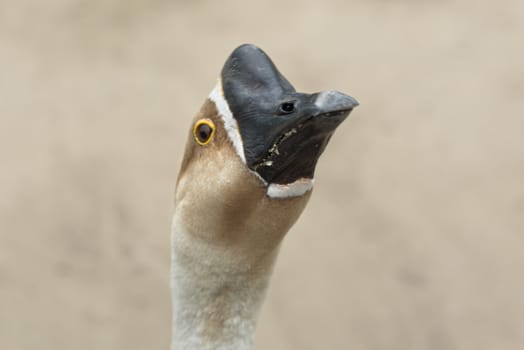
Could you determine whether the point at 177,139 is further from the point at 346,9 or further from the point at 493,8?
the point at 493,8

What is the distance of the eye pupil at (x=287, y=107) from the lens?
4.16 feet

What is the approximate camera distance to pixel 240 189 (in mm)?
1335

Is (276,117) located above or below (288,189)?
above

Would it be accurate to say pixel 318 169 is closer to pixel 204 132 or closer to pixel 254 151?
pixel 204 132

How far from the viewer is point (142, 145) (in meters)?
3.73

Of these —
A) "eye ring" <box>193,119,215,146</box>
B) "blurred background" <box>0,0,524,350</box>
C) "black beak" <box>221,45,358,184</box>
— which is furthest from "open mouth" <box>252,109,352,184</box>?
"blurred background" <box>0,0,524,350</box>

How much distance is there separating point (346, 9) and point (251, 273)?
326cm

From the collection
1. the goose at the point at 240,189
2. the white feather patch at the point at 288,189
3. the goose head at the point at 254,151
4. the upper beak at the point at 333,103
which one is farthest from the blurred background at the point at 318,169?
the upper beak at the point at 333,103

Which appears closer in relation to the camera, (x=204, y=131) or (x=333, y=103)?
(x=333, y=103)

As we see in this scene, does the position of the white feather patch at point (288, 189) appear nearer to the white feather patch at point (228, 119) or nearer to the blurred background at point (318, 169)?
the white feather patch at point (228, 119)

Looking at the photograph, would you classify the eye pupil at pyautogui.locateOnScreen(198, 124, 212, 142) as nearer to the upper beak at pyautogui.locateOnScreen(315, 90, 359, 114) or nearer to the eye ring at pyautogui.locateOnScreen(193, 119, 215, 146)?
the eye ring at pyautogui.locateOnScreen(193, 119, 215, 146)

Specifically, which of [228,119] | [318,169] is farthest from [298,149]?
[318,169]

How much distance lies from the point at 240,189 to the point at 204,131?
0.18 meters

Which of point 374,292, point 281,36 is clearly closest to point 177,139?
point 281,36
